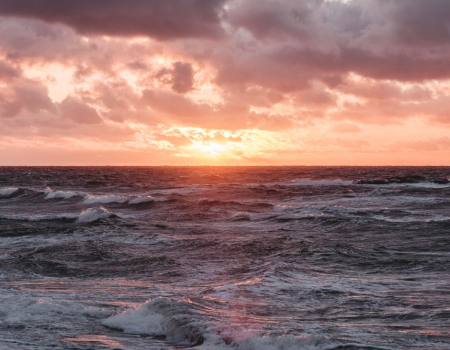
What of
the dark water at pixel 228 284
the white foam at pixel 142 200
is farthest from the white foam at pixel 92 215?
the white foam at pixel 142 200

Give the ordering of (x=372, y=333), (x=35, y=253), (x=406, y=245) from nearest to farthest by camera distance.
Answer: (x=372, y=333)
(x=35, y=253)
(x=406, y=245)

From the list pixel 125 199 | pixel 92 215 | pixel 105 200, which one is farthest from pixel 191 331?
pixel 105 200

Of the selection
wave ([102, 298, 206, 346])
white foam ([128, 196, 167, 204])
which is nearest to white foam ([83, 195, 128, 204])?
white foam ([128, 196, 167, 204])

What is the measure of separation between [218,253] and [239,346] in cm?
829

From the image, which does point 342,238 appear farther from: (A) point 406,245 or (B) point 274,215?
(B) point 274,215

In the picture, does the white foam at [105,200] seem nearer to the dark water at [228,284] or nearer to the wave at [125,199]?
the wave at [125,199]

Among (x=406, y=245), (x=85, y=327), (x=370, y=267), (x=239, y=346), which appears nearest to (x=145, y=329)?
(x=85, y=327)

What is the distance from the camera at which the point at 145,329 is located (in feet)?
25.0

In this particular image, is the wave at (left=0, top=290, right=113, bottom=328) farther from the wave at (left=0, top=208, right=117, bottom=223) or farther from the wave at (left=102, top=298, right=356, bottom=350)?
the wave at (left=0, top=208, right=117, bottom=223)

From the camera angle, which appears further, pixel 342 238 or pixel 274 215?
pixel 274 215

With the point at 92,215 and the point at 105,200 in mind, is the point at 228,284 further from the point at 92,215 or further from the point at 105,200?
the point at 105,200

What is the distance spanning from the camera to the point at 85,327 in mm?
7574

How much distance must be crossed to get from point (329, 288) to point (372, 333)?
2863 mm

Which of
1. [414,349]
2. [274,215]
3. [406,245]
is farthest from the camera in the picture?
[274,215]
